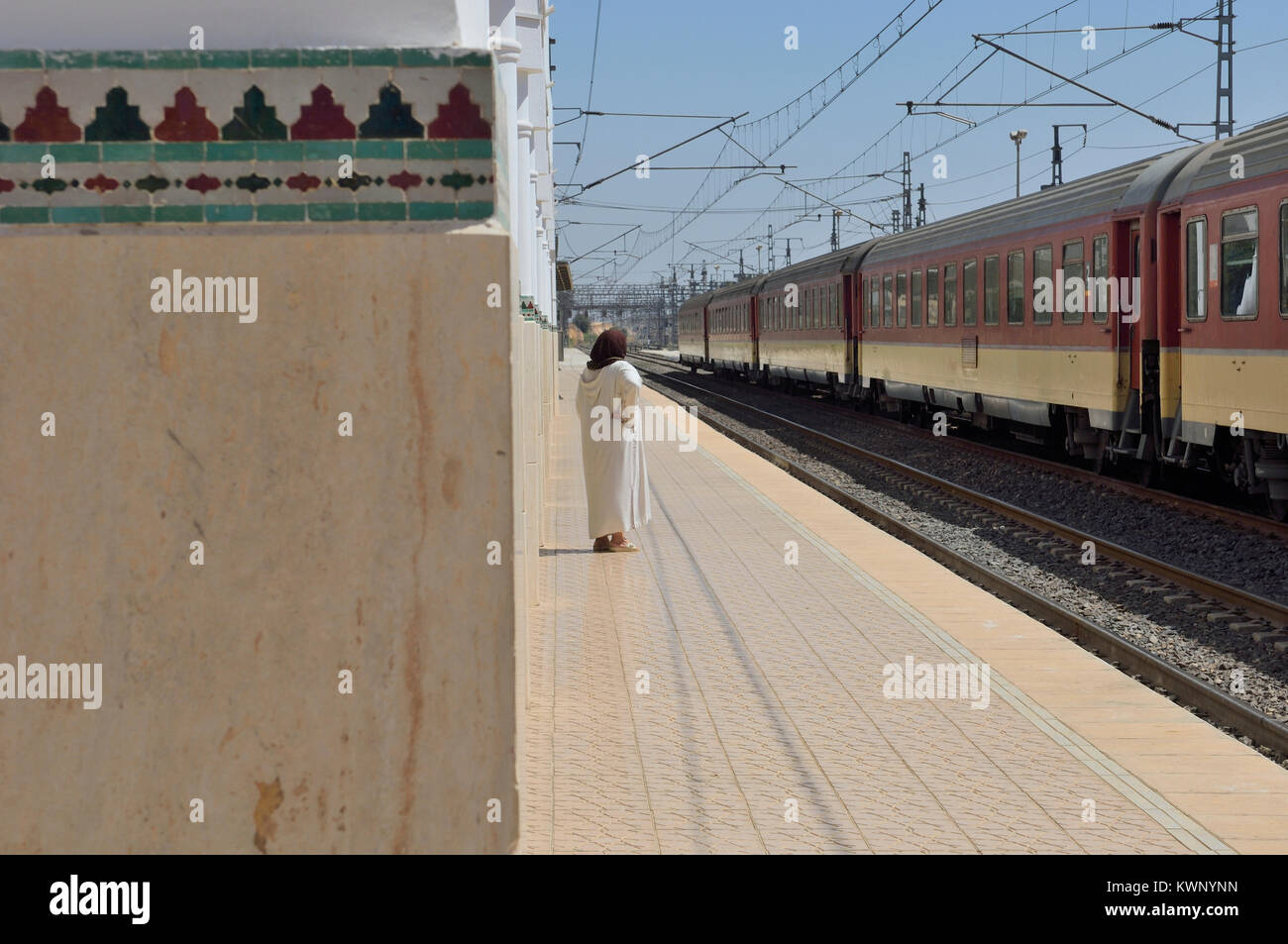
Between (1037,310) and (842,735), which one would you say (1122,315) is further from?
(842,735)

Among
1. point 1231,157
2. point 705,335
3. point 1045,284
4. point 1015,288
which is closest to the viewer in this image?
point 1231,157

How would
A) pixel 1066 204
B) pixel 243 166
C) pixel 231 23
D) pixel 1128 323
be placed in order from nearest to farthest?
pixel 243 166, pixel 231 23, pixel 1128 323, pixel 1066 204

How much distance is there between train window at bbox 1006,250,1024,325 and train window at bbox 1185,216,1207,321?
17.7 feet

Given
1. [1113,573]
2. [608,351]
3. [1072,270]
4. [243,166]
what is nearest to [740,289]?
[1072,270]

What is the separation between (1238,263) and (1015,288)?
22.9 ft

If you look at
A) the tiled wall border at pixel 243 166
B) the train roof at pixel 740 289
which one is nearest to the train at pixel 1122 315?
the tiled wall border at pixel 243 166

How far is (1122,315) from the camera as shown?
15.7m

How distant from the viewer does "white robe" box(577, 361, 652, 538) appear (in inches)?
446

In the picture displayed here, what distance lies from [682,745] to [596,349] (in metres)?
5.85

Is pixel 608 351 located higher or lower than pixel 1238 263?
lower

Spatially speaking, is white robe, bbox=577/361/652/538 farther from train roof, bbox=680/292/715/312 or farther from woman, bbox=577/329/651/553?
train roof, bbox=680/292/715/312

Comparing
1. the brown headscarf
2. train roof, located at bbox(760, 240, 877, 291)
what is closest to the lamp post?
train roof, located at bbox(760, 240, 877, 291)
